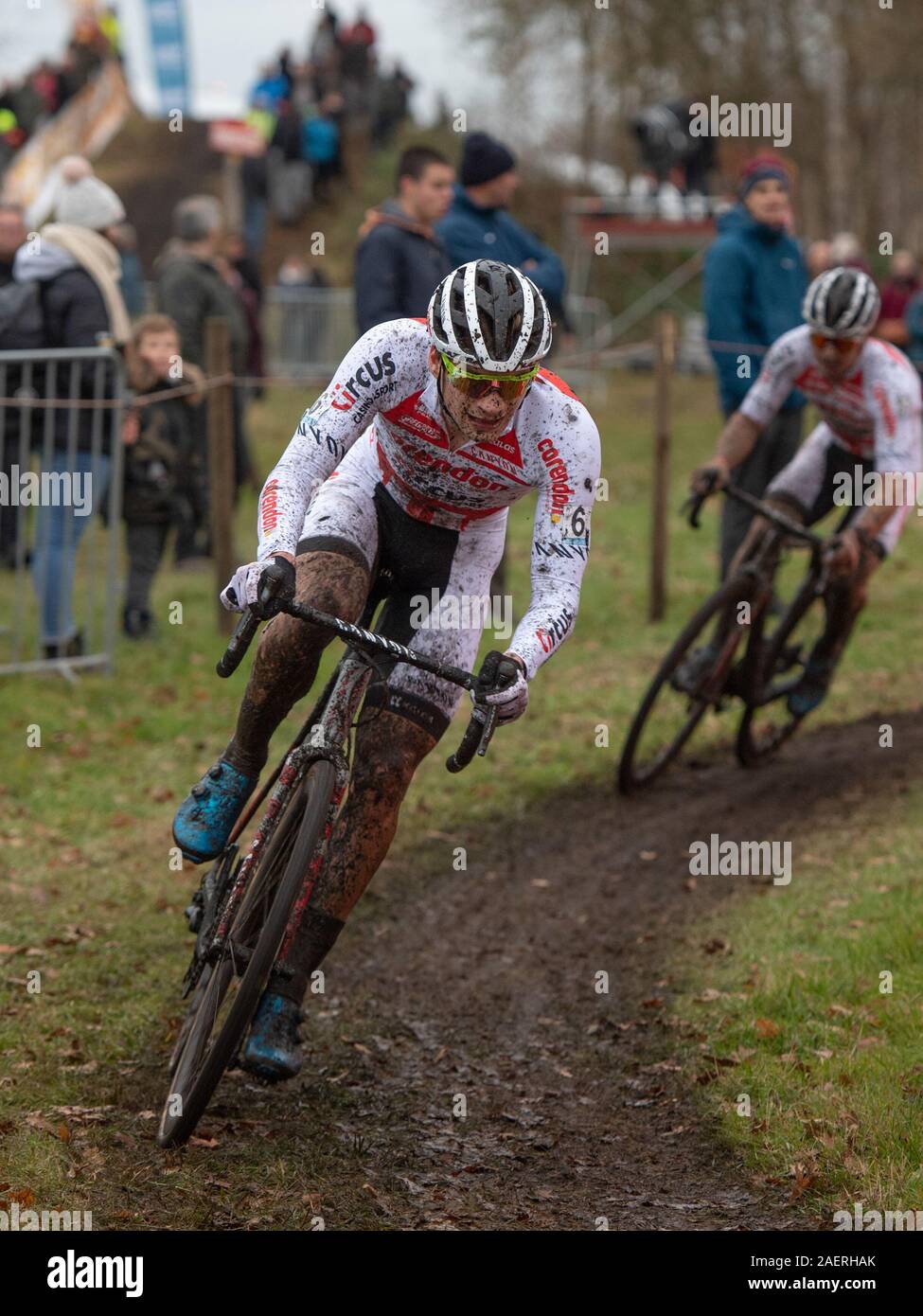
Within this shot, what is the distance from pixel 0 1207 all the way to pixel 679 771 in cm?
563

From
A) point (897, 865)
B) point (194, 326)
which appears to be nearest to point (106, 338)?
point (194, 326)

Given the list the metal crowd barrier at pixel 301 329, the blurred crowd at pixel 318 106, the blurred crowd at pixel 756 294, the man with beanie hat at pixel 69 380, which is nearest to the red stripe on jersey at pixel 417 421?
the man with beanie hat at pixel 69 380

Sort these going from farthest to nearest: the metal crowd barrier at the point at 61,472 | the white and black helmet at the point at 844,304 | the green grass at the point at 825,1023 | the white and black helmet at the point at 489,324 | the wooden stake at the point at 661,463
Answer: the wooden stake at the point at 661,463 → the metal crowd barrier at the point at 61,472 → the white and black helmet at the point at 844,304 → the green grass at the point at 825,1023 → the white and black helmet at the point at 489,324

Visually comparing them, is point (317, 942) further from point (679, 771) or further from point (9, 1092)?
point (679, 771)

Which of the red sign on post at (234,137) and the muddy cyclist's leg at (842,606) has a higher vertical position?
the red sign on post at (234,137)

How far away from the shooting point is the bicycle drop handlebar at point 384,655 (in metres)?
4.67

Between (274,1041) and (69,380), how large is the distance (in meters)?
6.32

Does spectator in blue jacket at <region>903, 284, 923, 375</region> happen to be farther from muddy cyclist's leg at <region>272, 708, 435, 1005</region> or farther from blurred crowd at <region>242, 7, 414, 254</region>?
muddy cyclist's leg at <region>272, 708, 435, 1005</region>

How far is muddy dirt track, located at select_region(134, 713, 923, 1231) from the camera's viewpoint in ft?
16.2

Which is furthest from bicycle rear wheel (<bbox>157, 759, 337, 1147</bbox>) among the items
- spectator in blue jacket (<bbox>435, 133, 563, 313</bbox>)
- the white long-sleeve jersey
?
spectator in blue jacket (<bbox>435, 133, 563, 313</bbox>)

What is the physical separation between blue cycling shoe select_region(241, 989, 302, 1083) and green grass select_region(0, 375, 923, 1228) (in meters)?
0.24

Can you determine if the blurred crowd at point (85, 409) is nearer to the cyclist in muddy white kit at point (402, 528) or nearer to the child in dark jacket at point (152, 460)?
the child in dark jacket at point (152, 460)

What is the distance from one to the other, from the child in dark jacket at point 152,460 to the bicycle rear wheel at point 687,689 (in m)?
3.93

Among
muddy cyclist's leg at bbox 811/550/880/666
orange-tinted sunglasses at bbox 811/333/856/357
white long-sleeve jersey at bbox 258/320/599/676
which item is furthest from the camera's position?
muddy cyclist's leg at bbox 811/550/880/666
